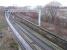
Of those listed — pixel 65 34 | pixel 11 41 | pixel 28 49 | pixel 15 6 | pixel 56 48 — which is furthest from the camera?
pixel 15 6

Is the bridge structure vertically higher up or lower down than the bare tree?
lower down

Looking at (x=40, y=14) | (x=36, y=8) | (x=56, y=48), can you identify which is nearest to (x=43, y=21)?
(x=40, y=14)

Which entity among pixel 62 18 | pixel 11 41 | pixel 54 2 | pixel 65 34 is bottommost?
pixel 11 41

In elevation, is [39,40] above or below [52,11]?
below

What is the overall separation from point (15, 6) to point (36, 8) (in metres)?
5.76

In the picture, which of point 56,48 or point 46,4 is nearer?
point 56,48

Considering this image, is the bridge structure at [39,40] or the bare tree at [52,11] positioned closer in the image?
the bridge structure at [39,40]

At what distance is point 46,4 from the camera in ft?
40.2

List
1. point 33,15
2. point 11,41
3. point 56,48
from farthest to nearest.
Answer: point 33,15
point 11,41
point 56,48

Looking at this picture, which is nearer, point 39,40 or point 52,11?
point 39,40

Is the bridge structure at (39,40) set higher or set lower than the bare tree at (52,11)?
lower

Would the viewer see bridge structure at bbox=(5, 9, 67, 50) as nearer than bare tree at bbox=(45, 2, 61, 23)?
Yes

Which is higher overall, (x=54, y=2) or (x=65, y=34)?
(x=54, y=2)

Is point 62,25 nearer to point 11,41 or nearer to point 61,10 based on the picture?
point 61,10
